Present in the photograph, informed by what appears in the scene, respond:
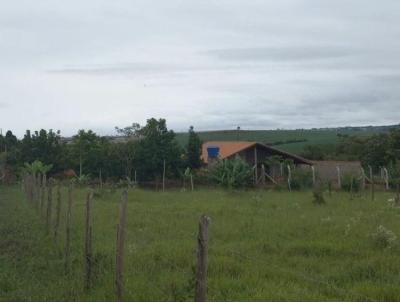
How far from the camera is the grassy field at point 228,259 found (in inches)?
309

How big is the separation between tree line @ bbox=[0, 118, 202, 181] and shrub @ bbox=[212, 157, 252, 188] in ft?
20.7

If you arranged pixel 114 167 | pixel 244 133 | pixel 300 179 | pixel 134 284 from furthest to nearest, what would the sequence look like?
pixel 244 133, pixel 114 167, pixel 300 179, pixel 134 284

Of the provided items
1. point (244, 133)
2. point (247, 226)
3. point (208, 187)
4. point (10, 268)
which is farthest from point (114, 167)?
point (244, 133)

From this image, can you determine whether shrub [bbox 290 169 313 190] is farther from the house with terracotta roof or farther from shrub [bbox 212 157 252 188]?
the house with terracotta roof

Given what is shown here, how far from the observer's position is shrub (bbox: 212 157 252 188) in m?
35.6

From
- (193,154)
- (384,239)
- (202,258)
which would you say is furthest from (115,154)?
(202,258)

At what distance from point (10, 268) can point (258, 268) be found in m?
4.45

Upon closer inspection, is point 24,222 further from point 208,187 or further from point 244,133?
point 244,133

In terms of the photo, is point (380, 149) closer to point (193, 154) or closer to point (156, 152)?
point (193, 154)

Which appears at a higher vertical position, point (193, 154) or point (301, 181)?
point (193, 154)

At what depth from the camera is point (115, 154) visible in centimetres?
4406

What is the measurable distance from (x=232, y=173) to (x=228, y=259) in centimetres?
2576

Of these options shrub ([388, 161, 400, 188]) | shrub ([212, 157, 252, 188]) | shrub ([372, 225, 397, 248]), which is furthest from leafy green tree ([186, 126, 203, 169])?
shrub ([372, 225, 397, 248])

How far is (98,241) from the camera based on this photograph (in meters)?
12.7
